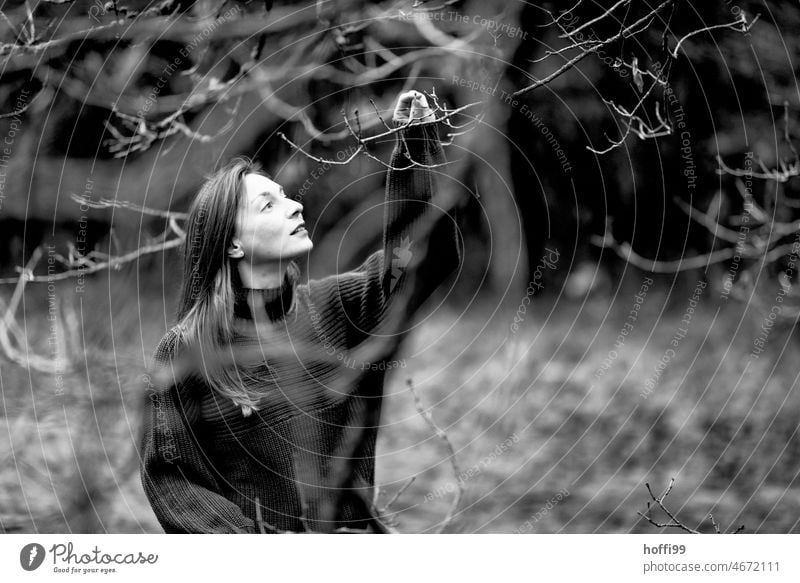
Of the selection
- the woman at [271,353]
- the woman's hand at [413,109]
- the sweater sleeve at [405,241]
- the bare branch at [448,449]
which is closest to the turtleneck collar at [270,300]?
the woman at [271,353]

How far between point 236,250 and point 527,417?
1.03 meters

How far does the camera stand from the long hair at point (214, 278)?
2.87 meters

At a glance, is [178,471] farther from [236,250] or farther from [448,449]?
[448,449]

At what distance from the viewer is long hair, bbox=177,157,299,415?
287 centimetres

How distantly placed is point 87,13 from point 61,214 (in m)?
0.62

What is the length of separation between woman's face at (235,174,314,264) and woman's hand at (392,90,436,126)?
0.41 m

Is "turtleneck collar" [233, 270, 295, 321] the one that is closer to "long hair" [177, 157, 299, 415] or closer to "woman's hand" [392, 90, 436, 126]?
"long hair" [177, 157, 299, 415]

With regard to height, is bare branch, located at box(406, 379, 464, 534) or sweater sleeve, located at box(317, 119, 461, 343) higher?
sweater sleeve, located at box(317, 119, 461, 343)

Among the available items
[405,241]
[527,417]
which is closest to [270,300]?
[405,241]

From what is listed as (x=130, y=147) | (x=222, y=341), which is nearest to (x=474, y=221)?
(x=222, y=341)

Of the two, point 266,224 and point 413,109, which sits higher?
point 413,109

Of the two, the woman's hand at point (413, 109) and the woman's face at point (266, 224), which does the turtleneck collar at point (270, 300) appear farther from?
the woman's hand at point (413, 109)

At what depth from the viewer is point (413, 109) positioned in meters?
2.89

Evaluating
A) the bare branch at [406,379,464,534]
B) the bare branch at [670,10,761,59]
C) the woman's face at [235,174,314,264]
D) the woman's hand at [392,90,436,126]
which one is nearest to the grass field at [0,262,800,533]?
the bare branch at [406,379,464,534]
